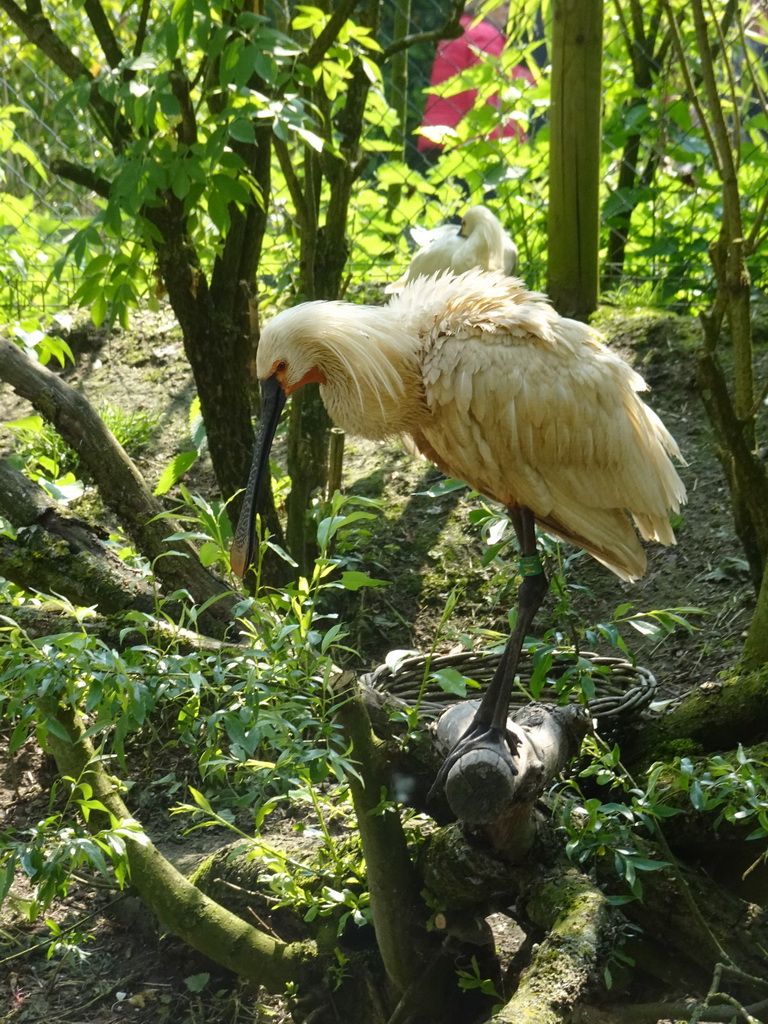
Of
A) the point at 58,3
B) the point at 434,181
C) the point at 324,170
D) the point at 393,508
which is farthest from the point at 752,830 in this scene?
the point at 58,3

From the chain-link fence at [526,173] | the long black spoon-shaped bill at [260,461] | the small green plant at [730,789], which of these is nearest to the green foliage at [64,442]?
the chain-link fence at [526,173]

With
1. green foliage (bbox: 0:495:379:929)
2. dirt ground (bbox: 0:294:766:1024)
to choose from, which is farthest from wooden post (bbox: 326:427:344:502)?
green foliage (bbox: 0:495:379:929)

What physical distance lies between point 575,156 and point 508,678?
10.1ft

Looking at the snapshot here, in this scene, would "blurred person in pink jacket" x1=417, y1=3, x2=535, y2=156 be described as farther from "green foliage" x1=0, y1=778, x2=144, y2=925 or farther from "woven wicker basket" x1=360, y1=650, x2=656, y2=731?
"green foliage" x1=0, y1=778, x2=144, y2=925

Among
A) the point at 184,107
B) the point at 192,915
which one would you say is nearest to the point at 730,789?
the point at 192,915

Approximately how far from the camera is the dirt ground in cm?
304

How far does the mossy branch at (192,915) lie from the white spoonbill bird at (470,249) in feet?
8.78

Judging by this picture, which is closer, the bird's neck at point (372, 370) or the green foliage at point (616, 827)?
the green foliage at point (616, 827)

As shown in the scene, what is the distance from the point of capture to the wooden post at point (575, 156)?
16.3 ft

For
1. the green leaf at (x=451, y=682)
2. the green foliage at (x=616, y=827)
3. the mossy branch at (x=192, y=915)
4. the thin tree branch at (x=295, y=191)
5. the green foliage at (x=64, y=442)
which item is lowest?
the mossy branch at (x=192, y=915)

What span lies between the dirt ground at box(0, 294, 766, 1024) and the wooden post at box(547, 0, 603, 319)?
0.26 metres

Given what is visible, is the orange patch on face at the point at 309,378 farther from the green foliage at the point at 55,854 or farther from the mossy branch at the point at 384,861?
the green foliage at the point at 55,854

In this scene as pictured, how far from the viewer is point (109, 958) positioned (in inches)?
125

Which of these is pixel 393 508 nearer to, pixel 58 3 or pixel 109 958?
pixel 109 958
